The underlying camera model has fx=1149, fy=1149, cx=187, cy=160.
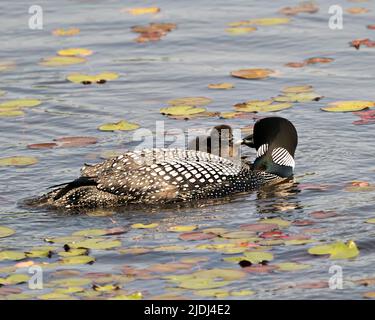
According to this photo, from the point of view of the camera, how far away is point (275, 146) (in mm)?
10398

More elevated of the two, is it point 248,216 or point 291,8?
point 291,8

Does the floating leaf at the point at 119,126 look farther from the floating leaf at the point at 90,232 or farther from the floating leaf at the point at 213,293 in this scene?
the floating leaf at the point at 213,293

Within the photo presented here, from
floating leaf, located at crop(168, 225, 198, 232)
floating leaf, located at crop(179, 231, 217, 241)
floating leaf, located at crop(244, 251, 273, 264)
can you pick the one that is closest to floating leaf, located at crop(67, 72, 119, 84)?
floating leaf, located at crop(168, 225, 198, 232)

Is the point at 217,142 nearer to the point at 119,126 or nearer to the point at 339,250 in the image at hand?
the point at 119,126

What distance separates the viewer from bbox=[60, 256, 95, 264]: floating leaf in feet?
26.8

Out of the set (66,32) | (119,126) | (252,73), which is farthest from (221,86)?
(66,32)

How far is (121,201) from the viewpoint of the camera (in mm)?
9422

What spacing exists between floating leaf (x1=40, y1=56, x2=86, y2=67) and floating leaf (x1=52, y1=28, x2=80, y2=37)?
831 millimetres

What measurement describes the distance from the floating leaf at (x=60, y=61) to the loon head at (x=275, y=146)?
153 inches

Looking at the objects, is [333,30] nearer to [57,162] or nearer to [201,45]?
[201,45]

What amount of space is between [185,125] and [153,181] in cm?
211
